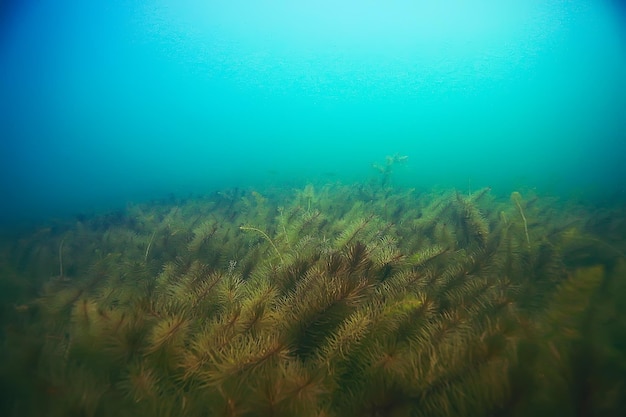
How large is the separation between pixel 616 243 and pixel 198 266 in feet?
10.9

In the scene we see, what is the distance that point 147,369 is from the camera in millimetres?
998

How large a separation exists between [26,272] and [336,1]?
212 ft

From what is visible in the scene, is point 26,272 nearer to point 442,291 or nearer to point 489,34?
point 442,291

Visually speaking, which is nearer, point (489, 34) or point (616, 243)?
point (616, 243)

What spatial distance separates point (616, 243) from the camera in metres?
2.54

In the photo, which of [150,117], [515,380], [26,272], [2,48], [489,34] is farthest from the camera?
[150,117]

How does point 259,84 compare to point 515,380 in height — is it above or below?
above

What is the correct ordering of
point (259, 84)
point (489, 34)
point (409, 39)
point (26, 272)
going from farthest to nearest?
point (259, 84) < point (409, 39) < point (489, 34) < point (26, 272)

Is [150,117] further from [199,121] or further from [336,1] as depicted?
[336,1]

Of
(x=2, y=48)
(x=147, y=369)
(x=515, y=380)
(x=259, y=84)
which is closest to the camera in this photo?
(x=515, y=380)

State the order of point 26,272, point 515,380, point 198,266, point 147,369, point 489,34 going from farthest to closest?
1. point 489,34
2. point 26,272
3. point 198,266
4. point 147,369
5. point 515,380

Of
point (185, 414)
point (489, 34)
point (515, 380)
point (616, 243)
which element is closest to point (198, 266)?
point (185, 414)

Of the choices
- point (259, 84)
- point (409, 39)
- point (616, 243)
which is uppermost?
point (409, 39)

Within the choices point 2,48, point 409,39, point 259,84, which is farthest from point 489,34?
point 2,48
